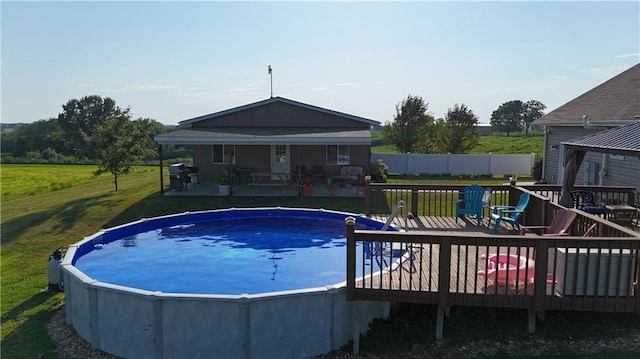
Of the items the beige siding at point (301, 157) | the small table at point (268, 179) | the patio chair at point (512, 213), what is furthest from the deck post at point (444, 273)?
the beige siding at point (301, 157)

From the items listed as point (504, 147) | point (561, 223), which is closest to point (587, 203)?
point (561, 223)

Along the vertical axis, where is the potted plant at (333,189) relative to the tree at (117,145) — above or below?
below

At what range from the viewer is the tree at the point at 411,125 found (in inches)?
1224

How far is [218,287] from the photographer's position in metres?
9.09

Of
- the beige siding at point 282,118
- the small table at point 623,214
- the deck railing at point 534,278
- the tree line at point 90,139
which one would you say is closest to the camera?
the deck railing at point 534,278

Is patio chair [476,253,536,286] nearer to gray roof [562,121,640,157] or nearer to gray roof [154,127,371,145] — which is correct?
gray roof [562,121,640,157]

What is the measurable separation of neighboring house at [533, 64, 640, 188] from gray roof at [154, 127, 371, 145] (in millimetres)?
7492

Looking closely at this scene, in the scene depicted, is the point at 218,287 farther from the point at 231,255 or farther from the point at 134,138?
the point at 134,138

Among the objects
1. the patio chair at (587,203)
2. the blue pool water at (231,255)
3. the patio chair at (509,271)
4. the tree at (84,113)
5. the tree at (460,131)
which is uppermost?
the tree at (84,113)

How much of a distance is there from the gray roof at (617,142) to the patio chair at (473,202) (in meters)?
2.72

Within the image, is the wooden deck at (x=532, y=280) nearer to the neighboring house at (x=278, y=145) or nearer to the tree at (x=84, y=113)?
the neighboring house at (x=278, y=145)

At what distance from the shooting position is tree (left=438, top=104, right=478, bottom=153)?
29.9 metres

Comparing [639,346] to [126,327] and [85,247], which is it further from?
[85,247]

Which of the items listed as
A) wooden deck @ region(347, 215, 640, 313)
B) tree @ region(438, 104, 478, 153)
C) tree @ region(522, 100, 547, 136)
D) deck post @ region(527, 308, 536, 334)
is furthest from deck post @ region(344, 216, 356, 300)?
tree @ region(522, 100, 547, 136)
